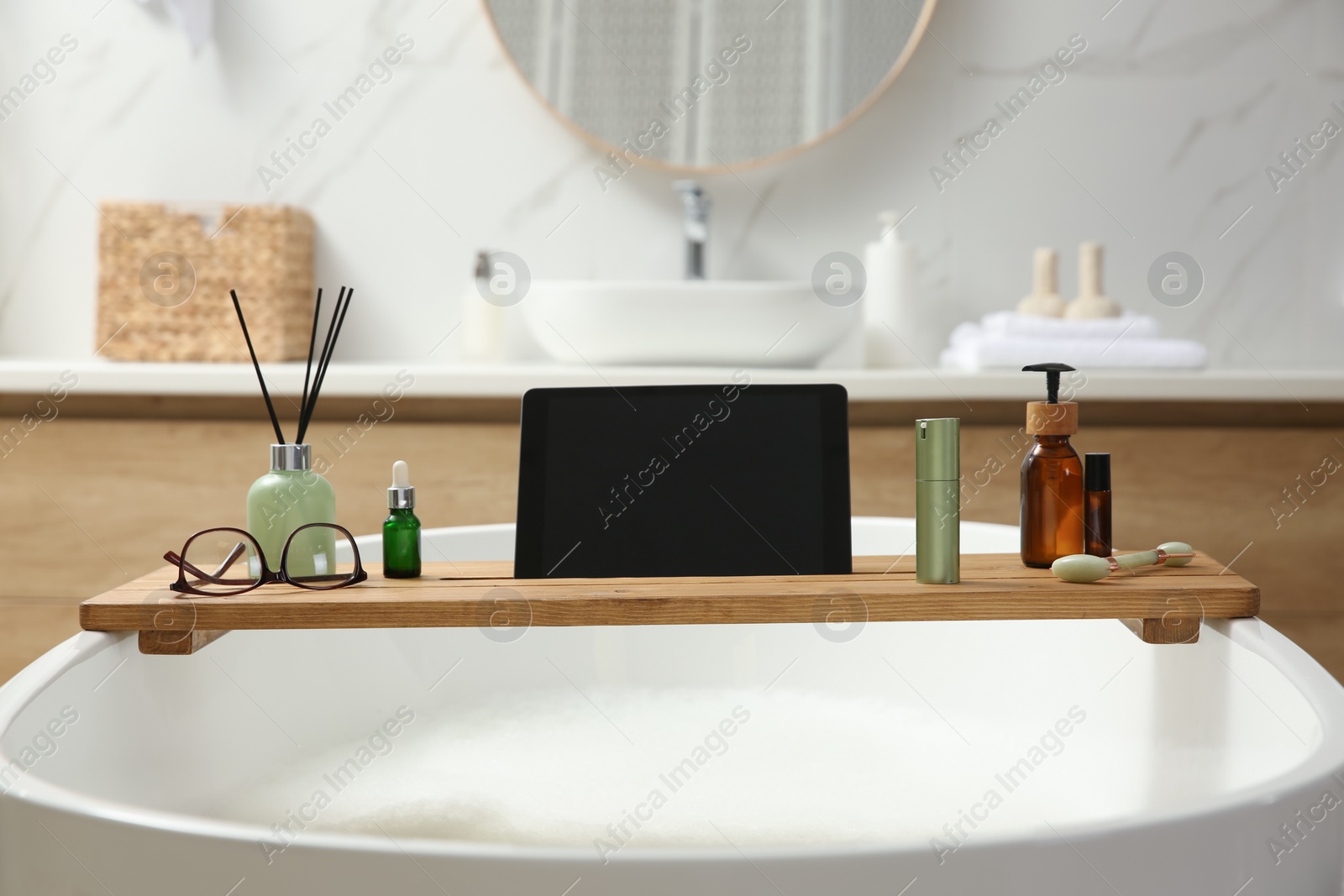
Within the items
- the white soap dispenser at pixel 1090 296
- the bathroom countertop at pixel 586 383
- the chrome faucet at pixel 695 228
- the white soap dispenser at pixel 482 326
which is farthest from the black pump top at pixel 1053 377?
the white soap dispenser at pixel 482 326

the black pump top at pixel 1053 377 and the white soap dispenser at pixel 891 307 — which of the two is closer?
the black pump top at pixel 1053 377

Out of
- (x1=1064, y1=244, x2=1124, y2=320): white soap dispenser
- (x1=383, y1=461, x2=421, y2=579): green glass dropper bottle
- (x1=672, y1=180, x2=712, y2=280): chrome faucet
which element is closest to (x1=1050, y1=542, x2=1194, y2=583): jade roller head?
(x1=383, y1=461, x2=421, y2=579): green glass dropper bottle

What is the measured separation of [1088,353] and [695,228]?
68 centimetres

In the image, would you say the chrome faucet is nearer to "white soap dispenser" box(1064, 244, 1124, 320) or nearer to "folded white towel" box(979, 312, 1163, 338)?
"folded white towel" box(979, 312, 1163, 338)

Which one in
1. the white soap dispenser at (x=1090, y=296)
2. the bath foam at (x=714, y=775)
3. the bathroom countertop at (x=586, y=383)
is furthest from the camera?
the white soap dispenser at (x=1090, y=296)

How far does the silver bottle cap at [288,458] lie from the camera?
79 centimetres

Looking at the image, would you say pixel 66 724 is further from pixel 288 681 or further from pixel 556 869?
pixel 556 869

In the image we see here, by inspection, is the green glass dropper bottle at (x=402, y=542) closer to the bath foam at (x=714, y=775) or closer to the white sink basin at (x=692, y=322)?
the bath foam at (x=714, y=775)

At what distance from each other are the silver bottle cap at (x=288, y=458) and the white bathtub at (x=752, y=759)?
13 centimetres

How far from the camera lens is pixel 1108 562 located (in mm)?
813

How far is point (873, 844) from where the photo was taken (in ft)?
1.39

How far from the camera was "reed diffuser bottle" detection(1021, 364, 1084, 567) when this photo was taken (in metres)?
0.81

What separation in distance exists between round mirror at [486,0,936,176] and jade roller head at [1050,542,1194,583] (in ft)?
3.95

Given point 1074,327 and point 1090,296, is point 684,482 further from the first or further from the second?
point 1090,296
